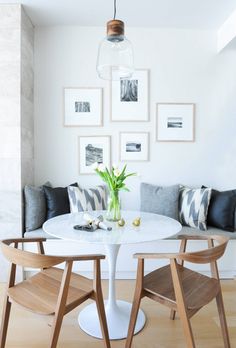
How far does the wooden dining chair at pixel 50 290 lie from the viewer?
125cm

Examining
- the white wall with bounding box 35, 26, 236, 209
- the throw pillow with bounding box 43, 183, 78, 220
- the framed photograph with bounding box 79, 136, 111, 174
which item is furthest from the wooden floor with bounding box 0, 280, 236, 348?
the framed photograph with bounding box 79, 136, 111, 174

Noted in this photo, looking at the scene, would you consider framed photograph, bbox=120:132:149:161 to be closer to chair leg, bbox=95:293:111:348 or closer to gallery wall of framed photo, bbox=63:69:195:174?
gallery wall of framed photo, bbox=63:69:195:174

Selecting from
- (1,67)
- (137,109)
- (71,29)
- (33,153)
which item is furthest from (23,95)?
(137,109)

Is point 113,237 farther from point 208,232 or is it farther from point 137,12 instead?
point 137,12

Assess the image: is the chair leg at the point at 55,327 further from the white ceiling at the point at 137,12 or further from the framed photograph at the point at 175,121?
the white ceiling at the point at 137,12

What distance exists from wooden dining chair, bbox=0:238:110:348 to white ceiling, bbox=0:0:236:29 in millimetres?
2197

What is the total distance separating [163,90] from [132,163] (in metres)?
0.90

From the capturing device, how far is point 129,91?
2.90 m

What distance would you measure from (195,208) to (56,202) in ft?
4.59

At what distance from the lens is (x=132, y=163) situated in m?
2.95

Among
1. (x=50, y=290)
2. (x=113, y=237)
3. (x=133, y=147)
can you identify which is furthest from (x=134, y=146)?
(x=50, y=290)

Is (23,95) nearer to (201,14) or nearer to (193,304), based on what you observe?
(201,14)

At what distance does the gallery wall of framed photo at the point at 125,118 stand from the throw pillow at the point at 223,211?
76 cm

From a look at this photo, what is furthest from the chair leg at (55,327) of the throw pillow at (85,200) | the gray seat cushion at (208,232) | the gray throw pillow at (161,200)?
the gray throw pillow at (161,200)
